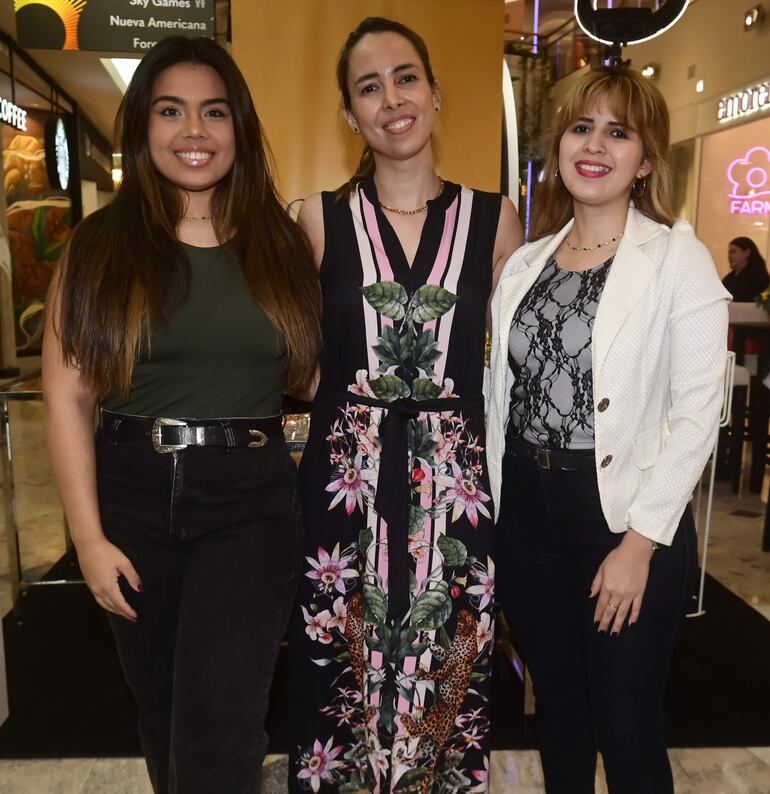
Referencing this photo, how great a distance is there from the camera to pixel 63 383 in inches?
60.6

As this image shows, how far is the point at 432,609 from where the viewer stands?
5.90 feet

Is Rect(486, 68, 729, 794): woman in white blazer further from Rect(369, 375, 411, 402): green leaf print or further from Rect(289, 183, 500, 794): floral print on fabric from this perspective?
Rect(369, 375, 411, 402): green leaf print

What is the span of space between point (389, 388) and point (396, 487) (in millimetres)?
216

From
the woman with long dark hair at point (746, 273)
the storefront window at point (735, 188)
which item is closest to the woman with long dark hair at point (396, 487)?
the woman with long dark hair at point (746, 273)

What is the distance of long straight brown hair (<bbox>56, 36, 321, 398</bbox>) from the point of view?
4.94ft

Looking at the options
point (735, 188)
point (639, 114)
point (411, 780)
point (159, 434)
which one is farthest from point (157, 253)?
point (735, 188)

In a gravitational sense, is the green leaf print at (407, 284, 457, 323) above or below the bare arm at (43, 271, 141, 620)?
above

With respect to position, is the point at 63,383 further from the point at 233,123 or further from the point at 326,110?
the point at 326,110

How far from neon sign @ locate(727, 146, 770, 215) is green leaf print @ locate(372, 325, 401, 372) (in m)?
8.61

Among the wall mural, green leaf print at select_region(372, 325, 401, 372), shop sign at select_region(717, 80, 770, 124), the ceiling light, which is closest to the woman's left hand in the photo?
green leaf print at select_region(372, 325, 401, 372)

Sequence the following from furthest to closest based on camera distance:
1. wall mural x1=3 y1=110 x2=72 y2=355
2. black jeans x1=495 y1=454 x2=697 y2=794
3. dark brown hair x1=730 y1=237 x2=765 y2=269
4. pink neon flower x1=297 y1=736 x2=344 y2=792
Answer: wall mural x1=3 y1=110 x2=72 y2=355, dark brown hair x1=730 y1=237 x2=765 y2=269, pink neon flower x1=297 y1=736 x2=344 y2=792, black jeans x1=495 y1=454 x2=697 y2=794

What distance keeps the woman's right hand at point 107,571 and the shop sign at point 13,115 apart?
1058cm

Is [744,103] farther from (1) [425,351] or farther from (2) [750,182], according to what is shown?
(1) [425,351]

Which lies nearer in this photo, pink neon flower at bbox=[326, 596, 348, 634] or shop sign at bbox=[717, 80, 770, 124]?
pink neon flower at bbox=[326, 596, 348, 634]
